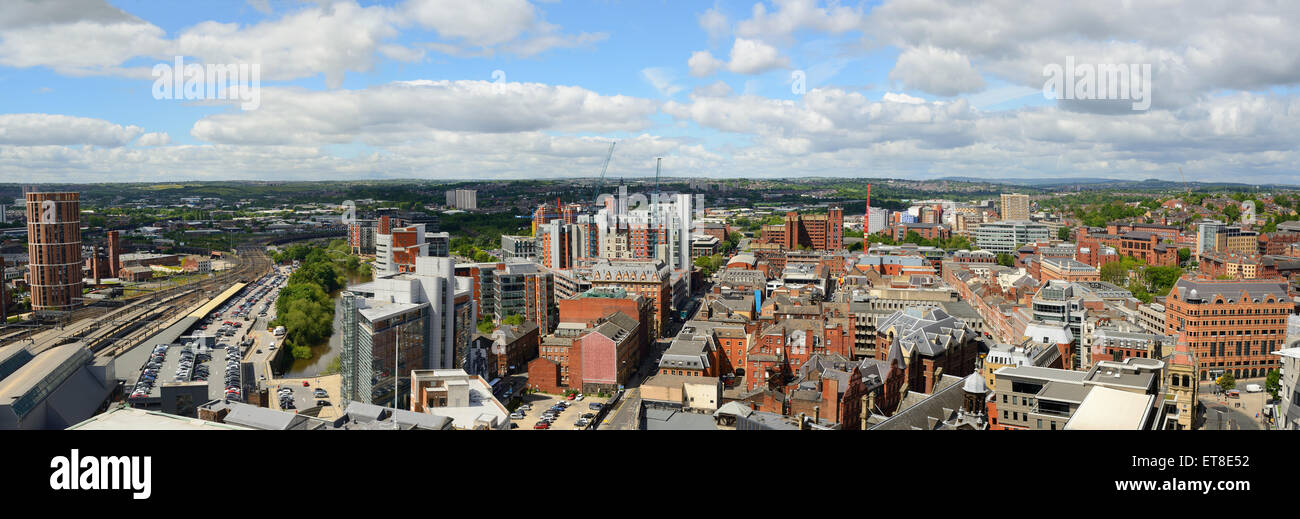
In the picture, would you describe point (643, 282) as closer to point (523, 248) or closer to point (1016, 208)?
point (523, 248)

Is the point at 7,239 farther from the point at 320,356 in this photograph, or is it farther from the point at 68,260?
the point at 320,356

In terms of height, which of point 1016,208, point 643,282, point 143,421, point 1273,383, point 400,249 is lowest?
point 1273,383

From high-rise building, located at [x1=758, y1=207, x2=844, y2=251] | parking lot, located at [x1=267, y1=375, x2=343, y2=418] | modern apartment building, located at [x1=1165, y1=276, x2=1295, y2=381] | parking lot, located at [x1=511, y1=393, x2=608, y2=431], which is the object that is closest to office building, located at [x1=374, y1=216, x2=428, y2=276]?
parking lot, located at [x1=267, y1=375, x2=343, y2=418]

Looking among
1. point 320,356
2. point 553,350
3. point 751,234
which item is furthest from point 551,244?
point 751,234

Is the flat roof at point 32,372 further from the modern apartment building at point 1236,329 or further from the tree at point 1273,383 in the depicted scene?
the modern apartment building at point 1236,329

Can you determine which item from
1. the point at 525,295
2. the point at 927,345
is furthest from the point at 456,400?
the point at 525,295

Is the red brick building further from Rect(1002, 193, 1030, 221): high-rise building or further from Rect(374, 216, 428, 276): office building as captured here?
Rect(1002, 193, 1030, 221): high-rise building
